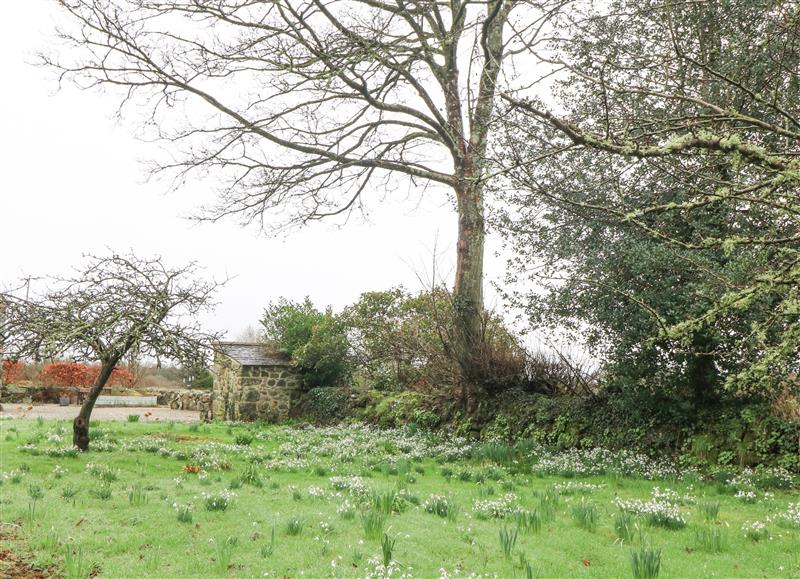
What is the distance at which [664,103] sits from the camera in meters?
10.2

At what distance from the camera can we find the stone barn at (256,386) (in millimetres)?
19734

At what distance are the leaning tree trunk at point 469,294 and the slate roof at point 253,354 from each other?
8.10m

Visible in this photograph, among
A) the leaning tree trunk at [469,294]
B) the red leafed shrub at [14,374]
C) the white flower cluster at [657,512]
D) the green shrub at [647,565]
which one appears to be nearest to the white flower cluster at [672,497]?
the white flower cluster at [657,512]

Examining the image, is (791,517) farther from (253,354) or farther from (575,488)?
(253,354)

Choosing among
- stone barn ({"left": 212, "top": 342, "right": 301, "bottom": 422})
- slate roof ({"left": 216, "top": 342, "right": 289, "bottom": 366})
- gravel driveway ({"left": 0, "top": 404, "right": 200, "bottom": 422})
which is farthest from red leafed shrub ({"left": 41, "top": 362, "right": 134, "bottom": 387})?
stone barn ({"left": 212, "top": 342, "right": 301, "bottom": 422})

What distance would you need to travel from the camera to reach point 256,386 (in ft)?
65.3

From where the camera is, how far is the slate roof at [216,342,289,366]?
65.7 feet

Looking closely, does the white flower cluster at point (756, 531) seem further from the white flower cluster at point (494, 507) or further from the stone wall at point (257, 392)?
the stone wall at point (257, 392)

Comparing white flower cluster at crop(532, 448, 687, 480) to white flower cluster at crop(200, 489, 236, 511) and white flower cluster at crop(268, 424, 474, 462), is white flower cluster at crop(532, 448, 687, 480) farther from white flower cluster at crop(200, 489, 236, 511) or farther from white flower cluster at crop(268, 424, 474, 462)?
white flower cluster at crop(200, 489, 236, 511)

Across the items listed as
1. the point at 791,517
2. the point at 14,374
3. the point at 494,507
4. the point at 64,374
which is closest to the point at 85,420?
the point at 494,507

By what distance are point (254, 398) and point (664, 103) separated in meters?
15.5

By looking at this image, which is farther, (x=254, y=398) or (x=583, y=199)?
(x=254, y=398)

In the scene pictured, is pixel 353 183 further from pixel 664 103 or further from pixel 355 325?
pixel 664 103

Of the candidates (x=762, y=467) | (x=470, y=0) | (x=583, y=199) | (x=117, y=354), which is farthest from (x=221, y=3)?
(x=762, y=467)
